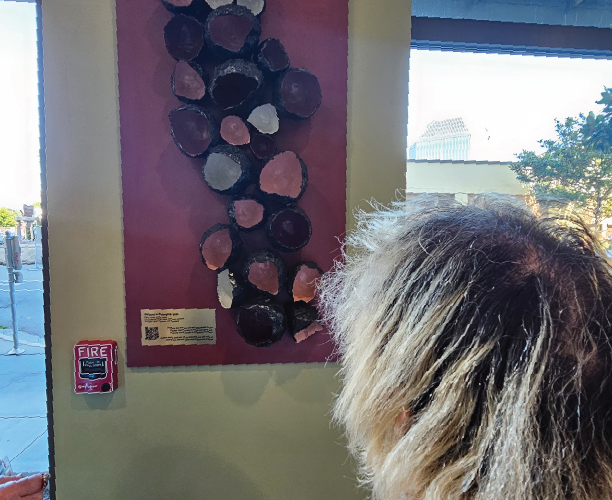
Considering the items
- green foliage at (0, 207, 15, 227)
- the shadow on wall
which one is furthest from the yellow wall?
green foliage at (0, 207, 15, 227)

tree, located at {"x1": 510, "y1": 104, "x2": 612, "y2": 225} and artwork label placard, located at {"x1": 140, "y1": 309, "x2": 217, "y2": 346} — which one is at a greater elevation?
tree, located at {"x1": 510, "y1": 104, "x2": 612, "y2": 225}

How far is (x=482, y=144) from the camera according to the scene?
165 cm

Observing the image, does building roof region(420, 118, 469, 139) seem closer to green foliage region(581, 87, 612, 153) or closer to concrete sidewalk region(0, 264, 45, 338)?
green foliage region(581, 87, 612, 153)

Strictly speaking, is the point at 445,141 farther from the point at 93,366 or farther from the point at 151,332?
the point at 93,366

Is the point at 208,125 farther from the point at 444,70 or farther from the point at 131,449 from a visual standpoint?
the point at 131,449

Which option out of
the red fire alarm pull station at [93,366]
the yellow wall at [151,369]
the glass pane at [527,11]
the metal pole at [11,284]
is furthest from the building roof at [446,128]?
the metal pole at [11,284]

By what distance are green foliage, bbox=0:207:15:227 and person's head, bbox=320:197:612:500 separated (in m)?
1.74

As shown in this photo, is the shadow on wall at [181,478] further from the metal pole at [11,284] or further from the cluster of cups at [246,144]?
the metal pole at [11,284]

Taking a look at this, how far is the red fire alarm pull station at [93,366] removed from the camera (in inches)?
49.8

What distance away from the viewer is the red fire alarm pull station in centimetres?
127

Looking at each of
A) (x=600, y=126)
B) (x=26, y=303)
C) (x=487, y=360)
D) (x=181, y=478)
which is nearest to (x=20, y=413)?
(x=26, y=303)

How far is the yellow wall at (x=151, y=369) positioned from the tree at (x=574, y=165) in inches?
30.1

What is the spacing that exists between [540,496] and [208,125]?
1.25m

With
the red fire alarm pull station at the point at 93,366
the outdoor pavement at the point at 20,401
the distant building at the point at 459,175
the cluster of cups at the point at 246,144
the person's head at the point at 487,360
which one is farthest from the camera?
the outdoor pavement at the point at 20,401
